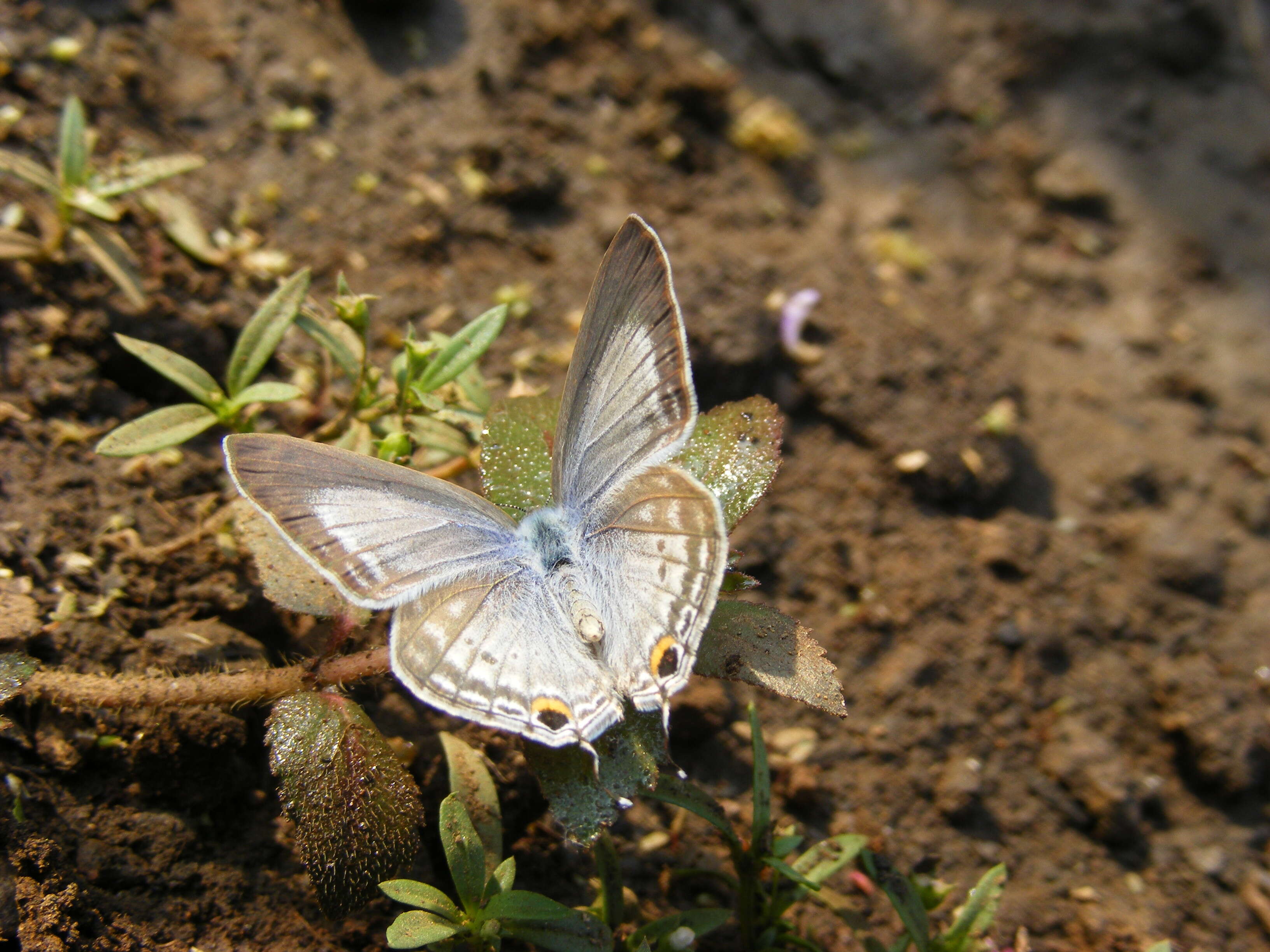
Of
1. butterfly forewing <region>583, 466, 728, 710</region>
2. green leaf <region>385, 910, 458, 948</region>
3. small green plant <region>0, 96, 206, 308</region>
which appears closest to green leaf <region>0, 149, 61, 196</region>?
small green plant <region>0, 96, 206, 308</region>

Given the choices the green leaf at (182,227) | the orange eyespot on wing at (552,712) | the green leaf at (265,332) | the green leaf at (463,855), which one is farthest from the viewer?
the green leaf at (182,227)

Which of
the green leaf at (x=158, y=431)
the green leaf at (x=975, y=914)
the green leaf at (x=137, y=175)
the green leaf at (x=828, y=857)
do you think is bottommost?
the green leaf at (x=975, y=914)

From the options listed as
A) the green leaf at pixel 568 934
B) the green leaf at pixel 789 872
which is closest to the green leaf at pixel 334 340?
the green leaf at pixel 568 934

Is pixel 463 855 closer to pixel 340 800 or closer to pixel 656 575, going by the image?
pixel 340 800

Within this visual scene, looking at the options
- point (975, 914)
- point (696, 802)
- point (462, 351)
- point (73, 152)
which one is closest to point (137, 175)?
point (73, 152)

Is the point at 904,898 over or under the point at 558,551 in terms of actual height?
under

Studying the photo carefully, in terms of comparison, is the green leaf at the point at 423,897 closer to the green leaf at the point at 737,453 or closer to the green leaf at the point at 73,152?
the green leaf at the point at 737,453
